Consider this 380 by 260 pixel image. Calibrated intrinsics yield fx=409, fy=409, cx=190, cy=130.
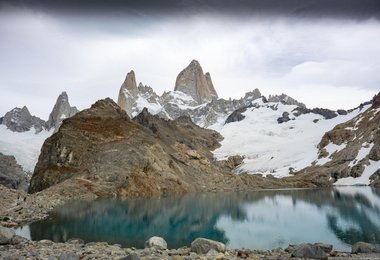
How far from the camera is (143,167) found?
124m

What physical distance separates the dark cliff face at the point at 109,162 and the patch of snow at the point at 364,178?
52131 millimetres

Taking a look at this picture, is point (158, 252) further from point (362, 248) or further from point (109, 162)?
point (109, 162)

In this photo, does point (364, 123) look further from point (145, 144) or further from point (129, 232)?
point (129, 232)

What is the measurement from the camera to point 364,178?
155625mm

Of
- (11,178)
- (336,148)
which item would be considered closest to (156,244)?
(11,178)

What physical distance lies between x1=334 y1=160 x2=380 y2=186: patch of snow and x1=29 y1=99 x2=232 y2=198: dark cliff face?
5213cm

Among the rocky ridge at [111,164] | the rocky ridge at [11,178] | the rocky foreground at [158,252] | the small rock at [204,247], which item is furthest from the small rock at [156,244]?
the rocky ridge at [11,178]

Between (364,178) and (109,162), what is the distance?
97.3 m

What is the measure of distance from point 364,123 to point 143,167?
118m

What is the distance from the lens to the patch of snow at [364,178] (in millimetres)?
154400

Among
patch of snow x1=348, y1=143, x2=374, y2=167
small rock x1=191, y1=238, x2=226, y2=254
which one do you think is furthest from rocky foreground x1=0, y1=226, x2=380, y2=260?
patch of snow x1=348, y1=143, x2=374, y2=167

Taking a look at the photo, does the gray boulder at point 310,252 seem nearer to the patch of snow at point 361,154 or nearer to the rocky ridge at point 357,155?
the rocky ridge at point 357,155

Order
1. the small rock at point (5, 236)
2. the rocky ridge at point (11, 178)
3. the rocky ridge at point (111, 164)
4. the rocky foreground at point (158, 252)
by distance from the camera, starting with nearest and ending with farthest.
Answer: the rocky foreground at point (158, 252), the small rock at point (5, 236), the rocky ridge at point (111, 164), the rocky ridge at point (11, 178)

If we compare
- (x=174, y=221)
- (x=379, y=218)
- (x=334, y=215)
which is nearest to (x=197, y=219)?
(x=174, y=221)
